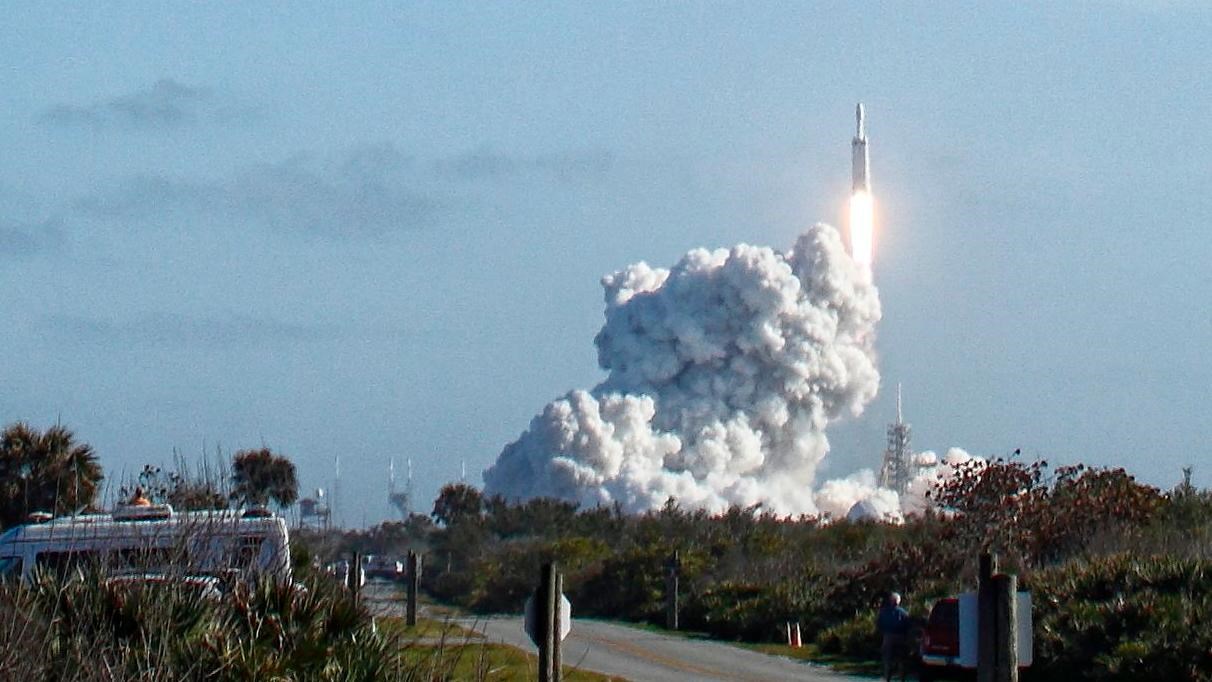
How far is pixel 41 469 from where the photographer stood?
3297 centimetres

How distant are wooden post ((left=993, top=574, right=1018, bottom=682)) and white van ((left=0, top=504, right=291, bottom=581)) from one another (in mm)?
4452

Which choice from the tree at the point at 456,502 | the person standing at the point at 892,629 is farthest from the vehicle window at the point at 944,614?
the tree at the point at 456,502

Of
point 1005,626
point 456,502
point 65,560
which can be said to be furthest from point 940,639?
point 456,502

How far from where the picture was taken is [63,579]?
35.1 ft

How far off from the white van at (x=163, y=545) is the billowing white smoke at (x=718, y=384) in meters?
67.9

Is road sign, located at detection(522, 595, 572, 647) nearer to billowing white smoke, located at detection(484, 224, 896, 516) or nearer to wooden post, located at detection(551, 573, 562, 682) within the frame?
wooden post, located at detection(551, 573, 562, 682)

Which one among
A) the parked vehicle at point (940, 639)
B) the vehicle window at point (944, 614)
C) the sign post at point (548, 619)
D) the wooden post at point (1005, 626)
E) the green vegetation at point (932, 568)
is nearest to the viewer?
the wooden post at point (1005, 626)

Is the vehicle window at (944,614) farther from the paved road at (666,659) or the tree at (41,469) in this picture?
the tree at (41,469)

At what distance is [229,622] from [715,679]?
14.0m

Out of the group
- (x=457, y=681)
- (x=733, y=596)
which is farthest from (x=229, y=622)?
(x=733, y=596)

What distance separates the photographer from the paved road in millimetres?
24172

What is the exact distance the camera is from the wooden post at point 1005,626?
9.35m

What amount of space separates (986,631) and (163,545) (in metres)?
5.05

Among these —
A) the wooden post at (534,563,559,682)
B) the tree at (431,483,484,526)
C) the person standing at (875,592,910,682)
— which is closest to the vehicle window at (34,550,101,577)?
the wooden post at (534,563,559,682)
